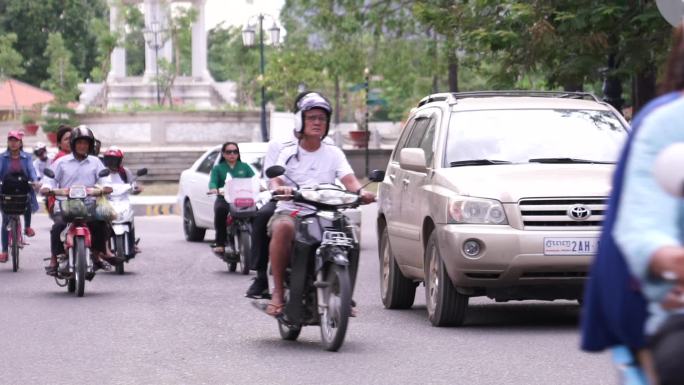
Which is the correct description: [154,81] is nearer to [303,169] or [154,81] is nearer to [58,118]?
[58,118]

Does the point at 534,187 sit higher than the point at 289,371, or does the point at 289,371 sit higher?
the point at 534,187

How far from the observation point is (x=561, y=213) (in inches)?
440

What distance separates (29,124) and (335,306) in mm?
61672

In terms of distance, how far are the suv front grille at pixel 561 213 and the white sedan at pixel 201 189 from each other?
38.6ft

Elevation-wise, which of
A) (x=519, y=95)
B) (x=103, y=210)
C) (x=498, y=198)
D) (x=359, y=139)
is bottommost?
(x=359, y=139)

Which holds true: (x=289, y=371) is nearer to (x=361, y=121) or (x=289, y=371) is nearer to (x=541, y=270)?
(x=541, y=270)

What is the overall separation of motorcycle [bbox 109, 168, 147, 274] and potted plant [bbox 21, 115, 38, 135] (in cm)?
5136

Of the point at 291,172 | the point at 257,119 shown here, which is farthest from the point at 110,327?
the point at 257,119

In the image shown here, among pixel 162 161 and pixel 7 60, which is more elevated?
pixel 7 60

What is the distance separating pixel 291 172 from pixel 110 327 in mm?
2303

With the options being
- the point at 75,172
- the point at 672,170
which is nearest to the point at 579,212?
the point at 75,172

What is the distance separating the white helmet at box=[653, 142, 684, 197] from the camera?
3.55 meters

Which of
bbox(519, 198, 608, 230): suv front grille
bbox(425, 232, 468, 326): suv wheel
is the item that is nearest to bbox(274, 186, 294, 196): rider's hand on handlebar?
bbox(425, 232, 468, 326): suv wheel

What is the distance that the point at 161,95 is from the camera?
79250 mm
